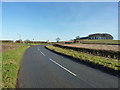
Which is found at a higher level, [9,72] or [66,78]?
[9,72]

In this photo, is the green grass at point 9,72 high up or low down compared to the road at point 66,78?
up

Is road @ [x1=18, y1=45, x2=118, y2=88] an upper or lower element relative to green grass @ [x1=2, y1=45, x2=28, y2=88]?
lower

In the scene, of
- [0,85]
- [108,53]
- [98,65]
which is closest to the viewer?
[0,85]

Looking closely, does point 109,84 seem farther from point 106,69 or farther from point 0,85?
point 0,85

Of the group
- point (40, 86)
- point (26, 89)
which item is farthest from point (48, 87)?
point (26, 89)

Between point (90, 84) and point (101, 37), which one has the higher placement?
point (101, 37)

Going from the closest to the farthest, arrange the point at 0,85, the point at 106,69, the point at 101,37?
the point at 0,85 → the point at 106,69 → the point at 101,37

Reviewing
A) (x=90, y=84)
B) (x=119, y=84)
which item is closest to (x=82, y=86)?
(x=90, y=84)

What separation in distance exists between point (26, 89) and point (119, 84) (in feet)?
15.6

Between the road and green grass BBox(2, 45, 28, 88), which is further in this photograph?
green grass BBox(2, 45, 28, 88)

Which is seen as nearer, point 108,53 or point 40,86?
point 40,86

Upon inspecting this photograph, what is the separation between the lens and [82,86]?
6.06 meters

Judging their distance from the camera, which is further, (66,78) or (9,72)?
(9,72)

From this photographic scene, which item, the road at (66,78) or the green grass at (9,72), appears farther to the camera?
the green grass at (9,72)
